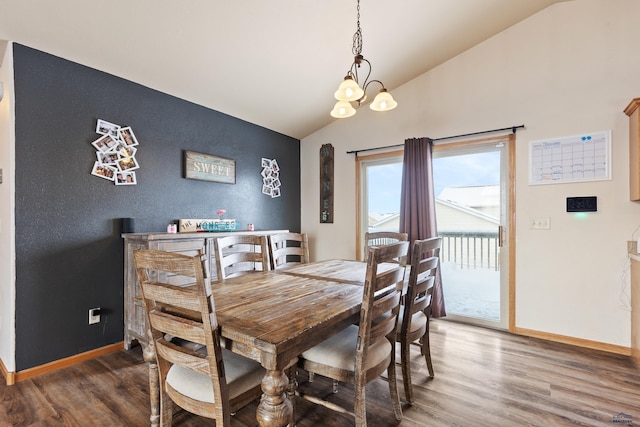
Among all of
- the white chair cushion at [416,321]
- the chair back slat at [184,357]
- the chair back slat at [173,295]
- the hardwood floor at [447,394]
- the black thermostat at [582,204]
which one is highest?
the black thermostat at [582,204]

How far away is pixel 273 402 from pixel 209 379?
1.12 ft

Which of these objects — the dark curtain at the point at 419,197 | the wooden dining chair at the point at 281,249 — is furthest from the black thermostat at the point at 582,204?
the wooden dining chair at the point at 281,249

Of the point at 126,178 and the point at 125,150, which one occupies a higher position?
the point at 125,150

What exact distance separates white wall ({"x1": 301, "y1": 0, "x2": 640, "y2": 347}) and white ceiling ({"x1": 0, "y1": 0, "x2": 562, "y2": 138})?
31cm

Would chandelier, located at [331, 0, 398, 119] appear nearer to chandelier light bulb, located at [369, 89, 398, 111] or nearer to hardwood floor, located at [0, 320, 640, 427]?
chandelier light bulb, located at [369, 89, 398, 111]

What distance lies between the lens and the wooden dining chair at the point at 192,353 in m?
1.12

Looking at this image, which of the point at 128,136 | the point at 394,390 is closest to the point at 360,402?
the point at 394,390

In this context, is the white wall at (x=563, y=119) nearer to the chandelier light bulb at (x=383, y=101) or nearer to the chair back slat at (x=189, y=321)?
the chandelier light bulb at (x=383, y=101)

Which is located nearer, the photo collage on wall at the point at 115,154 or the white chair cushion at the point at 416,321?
the white chair cushion at the point at 416,321

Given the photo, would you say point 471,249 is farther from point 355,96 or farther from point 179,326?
point 179,326

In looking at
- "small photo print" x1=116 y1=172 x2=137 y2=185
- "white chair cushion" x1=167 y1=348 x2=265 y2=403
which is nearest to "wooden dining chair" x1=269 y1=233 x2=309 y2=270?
"white chair cushion" x1=167 y1=348 x2=265 y2=403

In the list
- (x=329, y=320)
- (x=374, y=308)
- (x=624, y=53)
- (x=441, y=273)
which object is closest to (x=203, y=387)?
(x=329, y=320)

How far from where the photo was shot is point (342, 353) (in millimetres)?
1513

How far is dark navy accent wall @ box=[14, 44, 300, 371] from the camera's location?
2.17 meters
